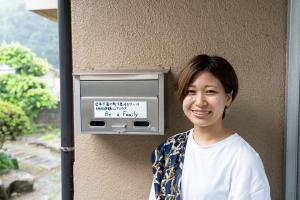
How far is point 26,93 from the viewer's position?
12.1 metres

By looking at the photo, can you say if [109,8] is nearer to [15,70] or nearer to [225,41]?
[225,41]

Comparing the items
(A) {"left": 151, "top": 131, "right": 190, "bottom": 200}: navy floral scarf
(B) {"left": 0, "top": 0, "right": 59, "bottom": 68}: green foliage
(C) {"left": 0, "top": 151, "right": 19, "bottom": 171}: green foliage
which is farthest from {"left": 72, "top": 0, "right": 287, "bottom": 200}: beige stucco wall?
(B) {"left": 0, "top": 0, "right": 59, "bottom": 68}: green foliage

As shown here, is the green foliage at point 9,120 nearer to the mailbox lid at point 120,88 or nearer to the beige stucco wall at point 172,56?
the beige stucco wall at point 172,56

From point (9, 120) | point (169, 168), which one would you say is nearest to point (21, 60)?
point (9, 120)

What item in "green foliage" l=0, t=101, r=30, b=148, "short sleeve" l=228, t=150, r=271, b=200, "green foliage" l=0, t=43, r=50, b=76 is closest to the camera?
"short sleeve" l=228, t=150, r=271, b=200

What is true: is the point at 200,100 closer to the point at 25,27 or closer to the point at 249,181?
the point at 249,181

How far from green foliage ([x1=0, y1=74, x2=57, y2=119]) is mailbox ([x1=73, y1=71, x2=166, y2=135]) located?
10791 millimetres

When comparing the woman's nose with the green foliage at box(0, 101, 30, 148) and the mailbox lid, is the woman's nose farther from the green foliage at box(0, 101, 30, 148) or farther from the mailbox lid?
the green foliage at box(0, 101, 30, 148)

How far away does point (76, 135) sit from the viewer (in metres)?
2.23

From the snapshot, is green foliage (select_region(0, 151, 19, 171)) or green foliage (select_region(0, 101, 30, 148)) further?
green foliage (select_region(0, 101, 30, 148))

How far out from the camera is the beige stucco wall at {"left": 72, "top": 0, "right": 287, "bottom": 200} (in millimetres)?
1977

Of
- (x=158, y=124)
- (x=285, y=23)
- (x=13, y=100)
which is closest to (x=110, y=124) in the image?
(x=158, y=124)

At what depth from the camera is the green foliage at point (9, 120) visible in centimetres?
895

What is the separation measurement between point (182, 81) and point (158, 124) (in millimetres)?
399
